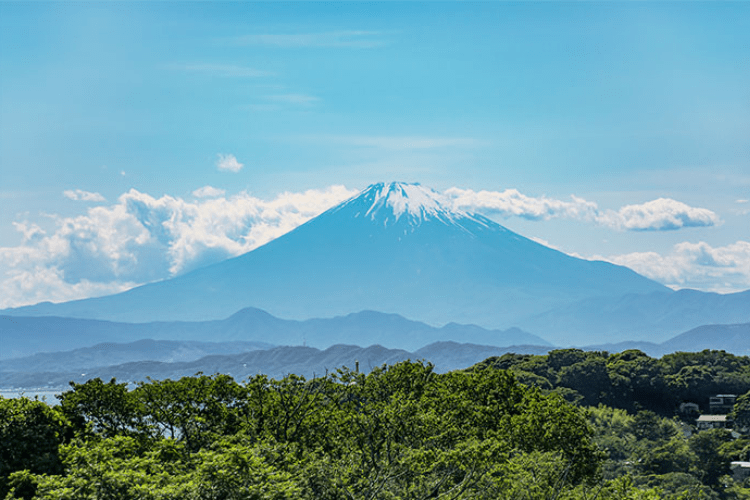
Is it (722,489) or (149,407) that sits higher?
(149,407)

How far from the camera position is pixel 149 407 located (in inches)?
990

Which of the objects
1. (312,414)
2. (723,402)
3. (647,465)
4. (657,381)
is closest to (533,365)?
(657,381)

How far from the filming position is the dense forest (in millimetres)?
13938

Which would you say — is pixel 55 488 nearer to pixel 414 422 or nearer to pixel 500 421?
pixel 414 422

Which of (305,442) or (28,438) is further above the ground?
(28,438)

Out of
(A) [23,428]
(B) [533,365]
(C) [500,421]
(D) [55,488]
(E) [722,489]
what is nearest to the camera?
(D) [55,488]

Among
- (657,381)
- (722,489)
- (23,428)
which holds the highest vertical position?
(23,428)

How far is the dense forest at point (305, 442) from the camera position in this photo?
13938mm

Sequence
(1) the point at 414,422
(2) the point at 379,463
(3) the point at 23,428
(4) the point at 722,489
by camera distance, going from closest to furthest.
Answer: (3) the point at 23,428
(2) the point at 379,463
(1) the point at 414,422
(4) the point at 722,489

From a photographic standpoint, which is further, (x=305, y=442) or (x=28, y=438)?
(x=305, y=442)

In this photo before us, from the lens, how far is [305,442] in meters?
24.6

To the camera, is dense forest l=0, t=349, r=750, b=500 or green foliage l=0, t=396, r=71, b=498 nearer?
dense forest l=0, t=349, r=750, b=500

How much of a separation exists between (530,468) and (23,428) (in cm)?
1456

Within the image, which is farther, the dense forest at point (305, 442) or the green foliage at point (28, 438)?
the green foliage at point (28, 438)
